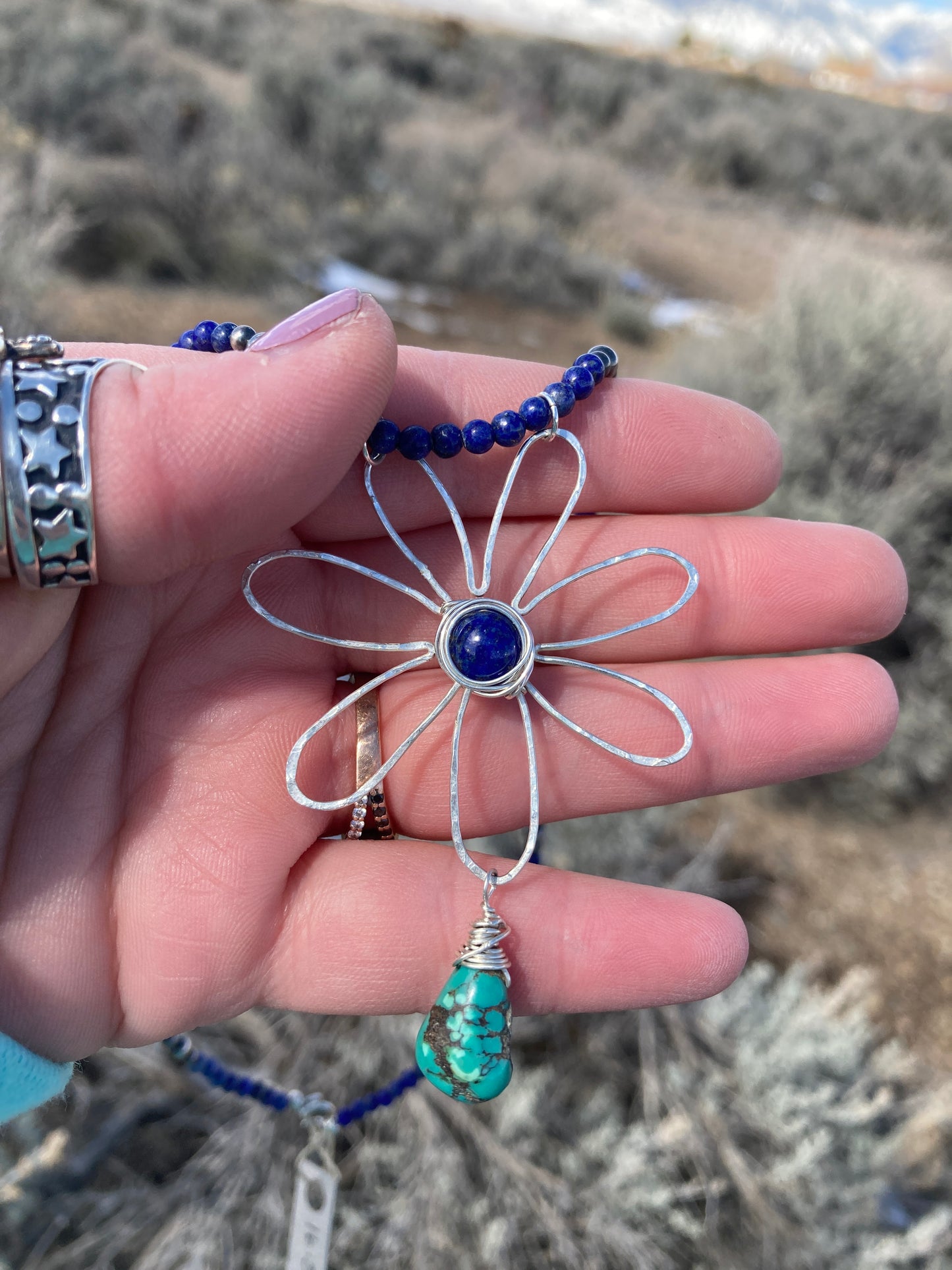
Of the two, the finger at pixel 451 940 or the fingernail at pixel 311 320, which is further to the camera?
the finger at pixel 451 940

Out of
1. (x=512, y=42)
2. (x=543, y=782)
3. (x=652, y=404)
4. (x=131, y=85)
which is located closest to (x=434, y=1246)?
(x=543, y=782)

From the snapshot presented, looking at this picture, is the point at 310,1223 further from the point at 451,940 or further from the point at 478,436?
the point at 478,436

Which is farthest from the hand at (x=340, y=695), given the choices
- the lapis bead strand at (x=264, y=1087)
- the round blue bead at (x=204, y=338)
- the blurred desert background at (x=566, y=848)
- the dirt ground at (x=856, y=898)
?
the dirt ground at (x=856, y=898)

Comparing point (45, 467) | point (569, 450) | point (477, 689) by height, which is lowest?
point (477, 689)

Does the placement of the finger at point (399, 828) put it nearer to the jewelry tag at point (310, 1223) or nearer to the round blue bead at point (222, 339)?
the jewelry tag at point (310, 1223)

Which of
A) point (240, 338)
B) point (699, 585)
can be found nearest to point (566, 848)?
point (699, 585)

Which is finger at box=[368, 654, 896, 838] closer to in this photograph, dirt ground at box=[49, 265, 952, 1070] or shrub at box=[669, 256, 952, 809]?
dirt ground at box=[49, 265, 952, 1070]
